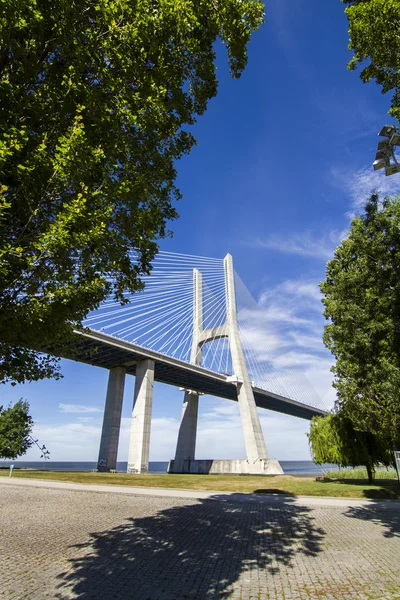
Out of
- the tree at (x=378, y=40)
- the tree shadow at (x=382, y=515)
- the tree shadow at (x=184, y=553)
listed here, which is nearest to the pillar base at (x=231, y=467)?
the tree shadow at (x=382, y=515)

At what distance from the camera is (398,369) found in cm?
1207

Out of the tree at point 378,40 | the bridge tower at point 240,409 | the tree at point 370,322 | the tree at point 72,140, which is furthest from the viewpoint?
the bridge tower at point 240,409

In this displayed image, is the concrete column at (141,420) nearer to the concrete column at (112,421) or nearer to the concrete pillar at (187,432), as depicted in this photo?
the concrete column at (112,421)

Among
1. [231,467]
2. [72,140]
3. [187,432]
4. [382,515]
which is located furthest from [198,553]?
[187,432]

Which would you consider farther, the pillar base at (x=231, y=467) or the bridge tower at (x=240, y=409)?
the bridge tower at (x=240, y=409)

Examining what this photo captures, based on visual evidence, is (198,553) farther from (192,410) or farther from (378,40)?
(192,410)

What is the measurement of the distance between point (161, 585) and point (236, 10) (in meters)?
11.0

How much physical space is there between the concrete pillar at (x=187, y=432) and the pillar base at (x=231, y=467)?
1.96 ft

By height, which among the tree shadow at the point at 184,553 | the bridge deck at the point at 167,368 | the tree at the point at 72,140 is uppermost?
the bridge deck at the point at 167,368

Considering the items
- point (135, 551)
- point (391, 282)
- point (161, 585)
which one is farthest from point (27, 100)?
point (391, 282)

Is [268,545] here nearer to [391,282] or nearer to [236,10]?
[391,282]

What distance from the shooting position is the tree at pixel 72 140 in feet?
15.9

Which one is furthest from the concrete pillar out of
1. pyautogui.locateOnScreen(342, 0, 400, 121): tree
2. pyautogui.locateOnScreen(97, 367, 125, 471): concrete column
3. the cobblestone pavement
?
pyautogui.locateOnScreen(342, 0, 400, 121): tree

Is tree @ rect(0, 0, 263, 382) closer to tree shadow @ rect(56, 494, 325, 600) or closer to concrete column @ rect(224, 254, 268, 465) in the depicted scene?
tree shadow @ rect(56, 494, 325, 600)
